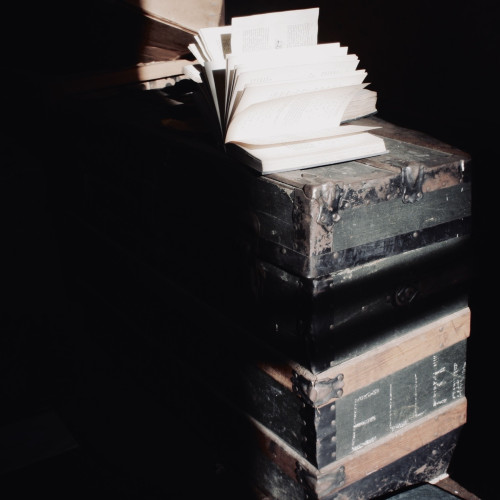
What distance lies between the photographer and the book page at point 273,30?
5.83ft

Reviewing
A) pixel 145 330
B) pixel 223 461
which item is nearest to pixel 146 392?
pixel 145 330

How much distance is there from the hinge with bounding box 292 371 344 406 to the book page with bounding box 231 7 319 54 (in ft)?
3.07

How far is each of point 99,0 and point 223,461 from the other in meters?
1.75

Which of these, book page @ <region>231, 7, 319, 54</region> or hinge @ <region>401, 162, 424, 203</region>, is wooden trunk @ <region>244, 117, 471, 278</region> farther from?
book page @ <region>231, 7, 319, 54</region>

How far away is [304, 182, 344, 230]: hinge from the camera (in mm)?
1455

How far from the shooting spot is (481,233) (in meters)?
2.19

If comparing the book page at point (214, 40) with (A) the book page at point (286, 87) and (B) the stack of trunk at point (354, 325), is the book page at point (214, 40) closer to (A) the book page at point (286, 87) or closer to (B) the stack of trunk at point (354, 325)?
(A) the book page at point (286, 87)

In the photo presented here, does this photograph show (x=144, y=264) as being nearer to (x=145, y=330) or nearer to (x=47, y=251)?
(x=145, y=330)

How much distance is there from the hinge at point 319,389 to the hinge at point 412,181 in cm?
49

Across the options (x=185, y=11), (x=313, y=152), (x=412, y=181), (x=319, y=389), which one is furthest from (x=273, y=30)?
(x=319, y=389)

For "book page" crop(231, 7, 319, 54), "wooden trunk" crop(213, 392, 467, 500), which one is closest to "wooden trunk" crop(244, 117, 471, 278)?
"book page" crop(231, 7, 319, 54)

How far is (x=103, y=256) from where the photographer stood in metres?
2.53

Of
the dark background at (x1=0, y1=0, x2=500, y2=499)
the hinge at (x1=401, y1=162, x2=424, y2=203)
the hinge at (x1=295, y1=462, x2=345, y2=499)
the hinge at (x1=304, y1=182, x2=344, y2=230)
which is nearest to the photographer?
the hinge at (x1=304, y1=182, x2=344, y2=230)

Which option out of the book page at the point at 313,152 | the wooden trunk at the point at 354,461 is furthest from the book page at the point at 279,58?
the wooden trunk at the point at 354,461
